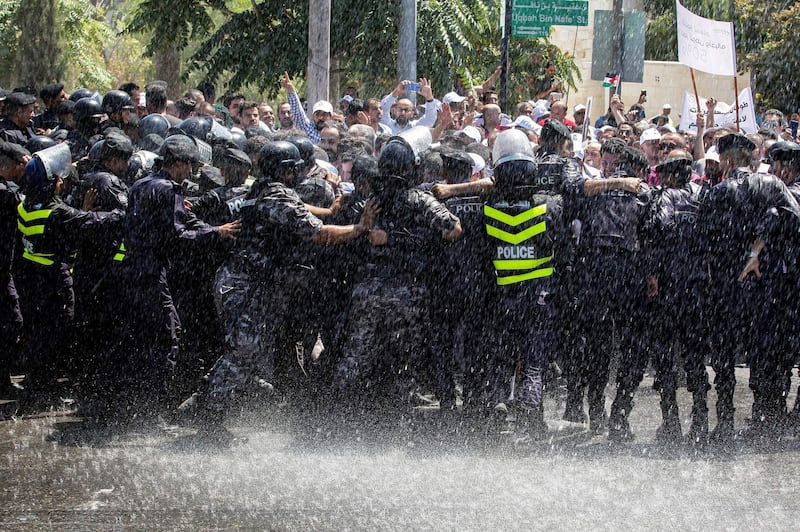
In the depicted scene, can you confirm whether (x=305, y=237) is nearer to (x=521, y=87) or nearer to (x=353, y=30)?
(x=353, y=30)

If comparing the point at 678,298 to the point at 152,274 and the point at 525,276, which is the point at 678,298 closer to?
the point at 525,276

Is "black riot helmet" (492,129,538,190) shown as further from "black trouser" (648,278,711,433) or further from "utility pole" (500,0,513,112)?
"utility pole" (500,0,513,112)

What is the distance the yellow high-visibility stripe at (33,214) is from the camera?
7.73m

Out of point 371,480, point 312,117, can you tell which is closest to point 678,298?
point 371,480

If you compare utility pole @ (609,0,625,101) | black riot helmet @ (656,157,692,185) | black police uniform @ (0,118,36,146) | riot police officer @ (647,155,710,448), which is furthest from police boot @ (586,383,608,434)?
utility pole @ (609,0,625,101)

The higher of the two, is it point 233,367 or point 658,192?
point 658,192

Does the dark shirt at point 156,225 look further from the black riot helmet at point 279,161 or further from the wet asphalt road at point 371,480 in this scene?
the wet asphalt road at point 371,480

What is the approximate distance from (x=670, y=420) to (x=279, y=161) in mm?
3096

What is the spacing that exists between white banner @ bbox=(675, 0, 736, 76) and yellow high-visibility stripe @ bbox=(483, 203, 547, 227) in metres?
6.07

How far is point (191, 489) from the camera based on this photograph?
614 centimetres

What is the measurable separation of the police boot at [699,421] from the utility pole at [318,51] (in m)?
8.73

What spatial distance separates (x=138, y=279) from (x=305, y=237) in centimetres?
119

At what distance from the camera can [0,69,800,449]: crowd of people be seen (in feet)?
23.7

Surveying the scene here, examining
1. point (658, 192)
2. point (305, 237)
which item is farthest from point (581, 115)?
point (305, 237)
